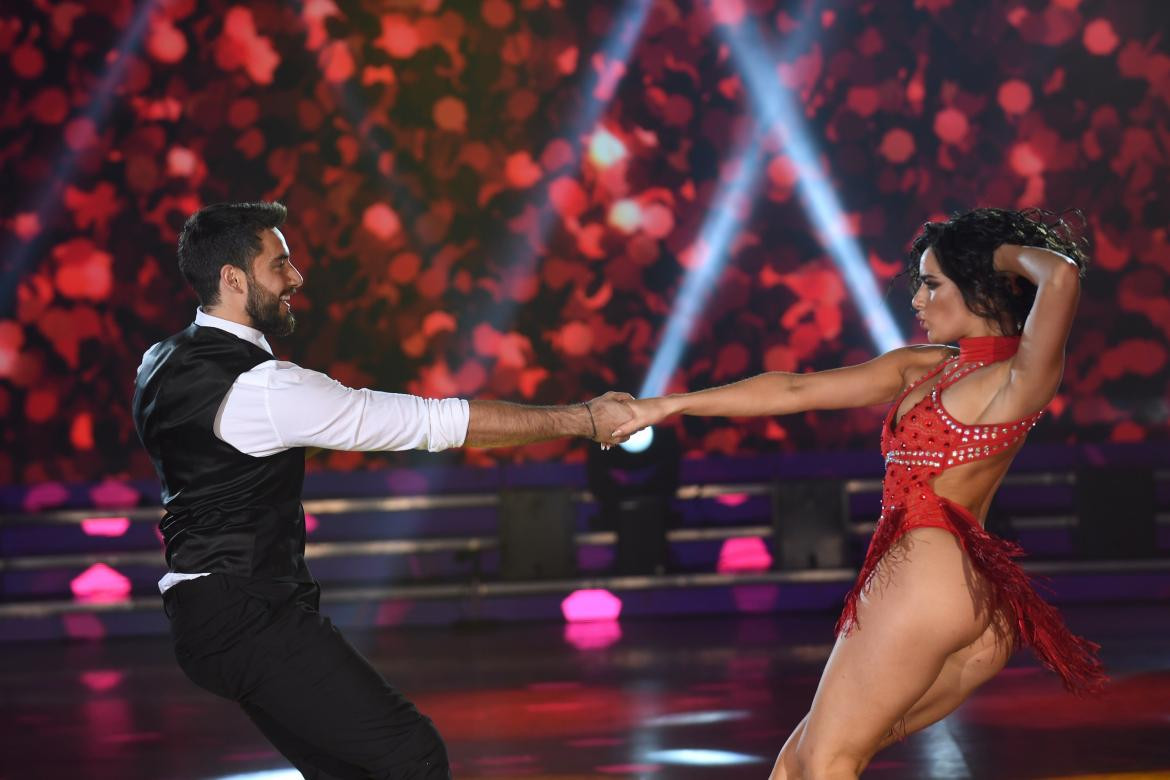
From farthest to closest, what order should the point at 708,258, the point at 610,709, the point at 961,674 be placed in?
the point at 708,258
the point at 610,709
the point at 961,674

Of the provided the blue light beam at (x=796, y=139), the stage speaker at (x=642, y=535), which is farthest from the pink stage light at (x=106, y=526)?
the blue light beam at (x=796, y=139)

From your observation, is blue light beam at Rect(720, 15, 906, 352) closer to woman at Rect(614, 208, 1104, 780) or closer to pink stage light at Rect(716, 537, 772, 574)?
pink stage light at Rect(716, 537, 772, 574)

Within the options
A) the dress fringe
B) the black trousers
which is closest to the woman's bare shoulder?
the dress fringe

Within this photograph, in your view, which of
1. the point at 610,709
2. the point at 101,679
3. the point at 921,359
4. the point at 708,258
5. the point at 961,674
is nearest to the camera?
the point at 961,674

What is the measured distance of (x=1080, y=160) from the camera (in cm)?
597

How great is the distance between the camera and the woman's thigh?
2.04 metres

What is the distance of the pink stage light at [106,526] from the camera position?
6.18 m

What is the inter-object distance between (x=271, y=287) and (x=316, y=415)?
330mm

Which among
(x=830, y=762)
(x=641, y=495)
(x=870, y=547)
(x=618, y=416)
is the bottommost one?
(x=830, y=762)

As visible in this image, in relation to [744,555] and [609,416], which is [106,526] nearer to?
[744,555]

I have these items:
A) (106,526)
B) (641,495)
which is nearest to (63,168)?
(106,526)

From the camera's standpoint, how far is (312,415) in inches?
86.3

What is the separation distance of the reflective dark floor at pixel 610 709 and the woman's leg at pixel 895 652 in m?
1.26

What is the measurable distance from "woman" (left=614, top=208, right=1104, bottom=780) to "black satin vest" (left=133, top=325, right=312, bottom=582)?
3.14 ft
